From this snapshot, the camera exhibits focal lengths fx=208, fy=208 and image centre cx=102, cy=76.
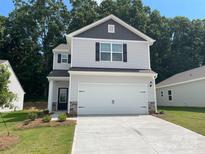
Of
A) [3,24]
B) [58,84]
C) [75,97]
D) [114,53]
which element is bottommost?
[75,97]

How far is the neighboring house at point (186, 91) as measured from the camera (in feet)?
67.0

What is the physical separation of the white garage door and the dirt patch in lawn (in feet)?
22.3

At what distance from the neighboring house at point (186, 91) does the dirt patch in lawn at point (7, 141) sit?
17.2 m

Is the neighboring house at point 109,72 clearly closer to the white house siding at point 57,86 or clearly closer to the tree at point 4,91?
the white house siding at point 57,86

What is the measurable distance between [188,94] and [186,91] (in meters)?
0.43

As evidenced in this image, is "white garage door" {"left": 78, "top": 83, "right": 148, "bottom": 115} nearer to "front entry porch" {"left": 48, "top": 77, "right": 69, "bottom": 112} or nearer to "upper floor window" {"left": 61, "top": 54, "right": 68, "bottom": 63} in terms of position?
"front entry porch" {"left": 48, "top": 77, "right": 69, "bottom": 112}

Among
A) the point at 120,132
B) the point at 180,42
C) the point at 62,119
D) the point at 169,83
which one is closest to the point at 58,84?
the point at 62,119

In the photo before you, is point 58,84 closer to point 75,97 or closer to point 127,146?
point 75,97

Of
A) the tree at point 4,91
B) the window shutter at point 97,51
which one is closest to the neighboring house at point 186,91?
the window shutter at point 97,51

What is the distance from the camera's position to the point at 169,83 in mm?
25953

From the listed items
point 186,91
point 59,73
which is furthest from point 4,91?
point 186,91

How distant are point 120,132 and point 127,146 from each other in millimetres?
2013

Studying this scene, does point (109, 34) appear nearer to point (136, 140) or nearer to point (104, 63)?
point (104, 63)

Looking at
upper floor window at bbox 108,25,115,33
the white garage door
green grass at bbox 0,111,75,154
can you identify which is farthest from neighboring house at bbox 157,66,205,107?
green grass at bbox 0,111,75,154
